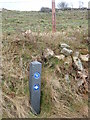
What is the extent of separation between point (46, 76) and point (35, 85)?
0.57 meters

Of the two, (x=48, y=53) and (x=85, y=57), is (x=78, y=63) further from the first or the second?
(x=48, y=53)

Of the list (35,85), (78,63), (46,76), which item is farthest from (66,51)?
(35,85)

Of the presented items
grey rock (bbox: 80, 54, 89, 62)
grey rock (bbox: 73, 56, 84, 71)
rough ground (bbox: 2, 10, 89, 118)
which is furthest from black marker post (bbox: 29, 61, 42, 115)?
grey rock (bbox: 80, 54, 89, 62)

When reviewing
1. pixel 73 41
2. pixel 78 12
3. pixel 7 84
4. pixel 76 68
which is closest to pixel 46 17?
pixel 78 12

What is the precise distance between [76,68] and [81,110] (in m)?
1.00

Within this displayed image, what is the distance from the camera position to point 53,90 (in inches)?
170

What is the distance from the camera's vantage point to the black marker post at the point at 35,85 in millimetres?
3982

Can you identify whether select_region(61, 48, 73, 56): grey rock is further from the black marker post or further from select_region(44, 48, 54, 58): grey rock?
the black marker post

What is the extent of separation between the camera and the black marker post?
3982 millimetres

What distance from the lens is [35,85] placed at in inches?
157

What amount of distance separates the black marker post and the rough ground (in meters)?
0.13

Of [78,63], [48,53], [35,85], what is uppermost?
[48,53]

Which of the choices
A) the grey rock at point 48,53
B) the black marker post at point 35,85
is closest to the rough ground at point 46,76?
the grey rock at point 48,53

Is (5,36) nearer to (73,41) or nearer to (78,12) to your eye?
(73,41)
